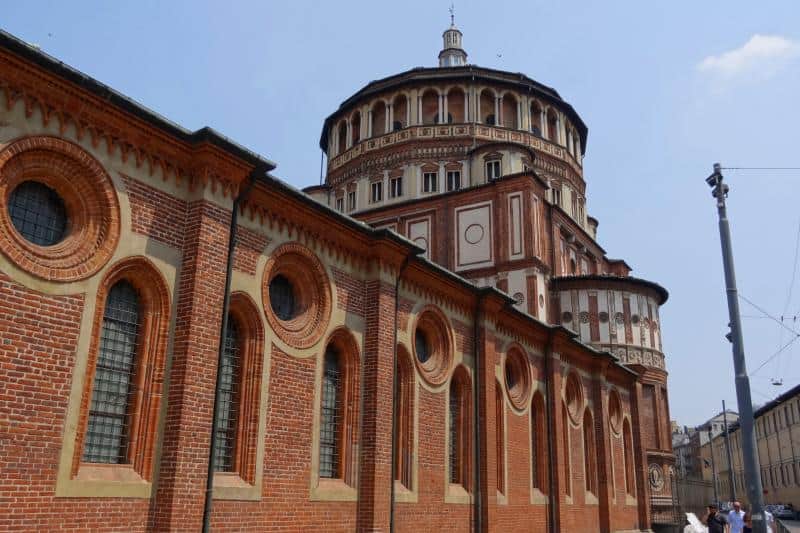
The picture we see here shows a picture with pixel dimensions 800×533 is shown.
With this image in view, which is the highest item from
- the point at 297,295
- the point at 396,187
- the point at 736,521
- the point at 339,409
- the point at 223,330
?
the point at 396,187

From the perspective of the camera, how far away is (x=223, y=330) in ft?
37.7

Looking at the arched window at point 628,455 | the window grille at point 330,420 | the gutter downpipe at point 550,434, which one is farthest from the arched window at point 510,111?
the window grille at point 330,420

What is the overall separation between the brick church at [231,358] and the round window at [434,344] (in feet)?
0.20

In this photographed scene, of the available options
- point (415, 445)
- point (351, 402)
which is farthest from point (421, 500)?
point (351, 402)

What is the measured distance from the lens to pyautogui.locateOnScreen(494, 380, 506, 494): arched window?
1980cm

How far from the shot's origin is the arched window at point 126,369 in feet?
33.2

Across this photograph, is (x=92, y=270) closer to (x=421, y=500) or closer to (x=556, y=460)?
(x=421, y=500)

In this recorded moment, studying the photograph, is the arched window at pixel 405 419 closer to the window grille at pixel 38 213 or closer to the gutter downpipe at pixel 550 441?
the gutter downpipe at pixel 550 441

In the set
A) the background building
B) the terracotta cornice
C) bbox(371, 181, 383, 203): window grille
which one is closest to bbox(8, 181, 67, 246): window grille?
the terracotta cornice

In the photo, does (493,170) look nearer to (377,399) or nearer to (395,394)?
(395,394)

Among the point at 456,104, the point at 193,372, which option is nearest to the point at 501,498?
the point at 193,372

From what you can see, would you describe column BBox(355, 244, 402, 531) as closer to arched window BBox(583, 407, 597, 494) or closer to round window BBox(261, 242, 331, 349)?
round window BBox(261, 242, 331, 349)

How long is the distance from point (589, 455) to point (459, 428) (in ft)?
34.3

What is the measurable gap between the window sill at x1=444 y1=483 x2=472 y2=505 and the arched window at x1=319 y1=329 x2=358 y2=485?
13.0ft
